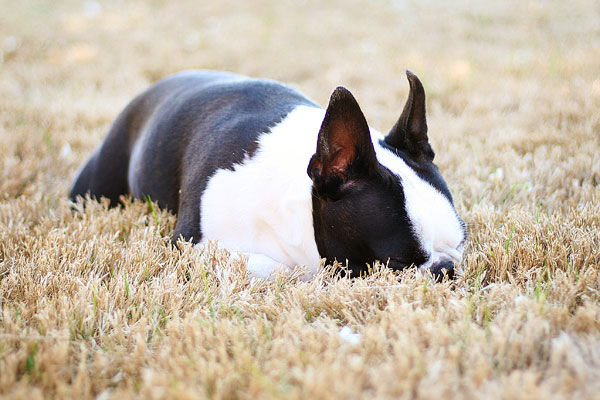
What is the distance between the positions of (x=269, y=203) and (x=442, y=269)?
710 millimetres

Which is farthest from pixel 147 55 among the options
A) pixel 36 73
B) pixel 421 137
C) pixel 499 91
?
pixel 421 137

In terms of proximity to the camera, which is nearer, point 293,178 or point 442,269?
point 442,269

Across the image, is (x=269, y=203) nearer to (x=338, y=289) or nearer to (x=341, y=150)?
(x=341, y=150)

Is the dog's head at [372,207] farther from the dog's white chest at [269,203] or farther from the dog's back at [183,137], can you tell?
the dog's back at [183,137]

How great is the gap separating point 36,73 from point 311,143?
14.9 ft

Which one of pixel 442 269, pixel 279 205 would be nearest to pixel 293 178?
pixel 279 205

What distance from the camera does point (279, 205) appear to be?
2066 millimetres

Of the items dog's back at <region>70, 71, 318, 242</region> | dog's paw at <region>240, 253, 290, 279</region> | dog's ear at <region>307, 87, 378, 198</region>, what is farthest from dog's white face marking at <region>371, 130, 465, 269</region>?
dog's back at <region>70, 71, 318, 242</region>

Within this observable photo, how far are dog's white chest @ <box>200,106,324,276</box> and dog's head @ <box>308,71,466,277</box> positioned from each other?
3.4 inches

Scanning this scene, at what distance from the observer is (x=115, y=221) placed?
2410 millimetres

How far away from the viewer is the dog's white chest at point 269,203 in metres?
2.03

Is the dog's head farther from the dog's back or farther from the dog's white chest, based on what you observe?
the dog's back

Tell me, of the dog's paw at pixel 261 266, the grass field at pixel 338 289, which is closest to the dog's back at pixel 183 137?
the grass field at pixel 338 289

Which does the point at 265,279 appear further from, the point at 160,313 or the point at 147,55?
the point at 147,55
